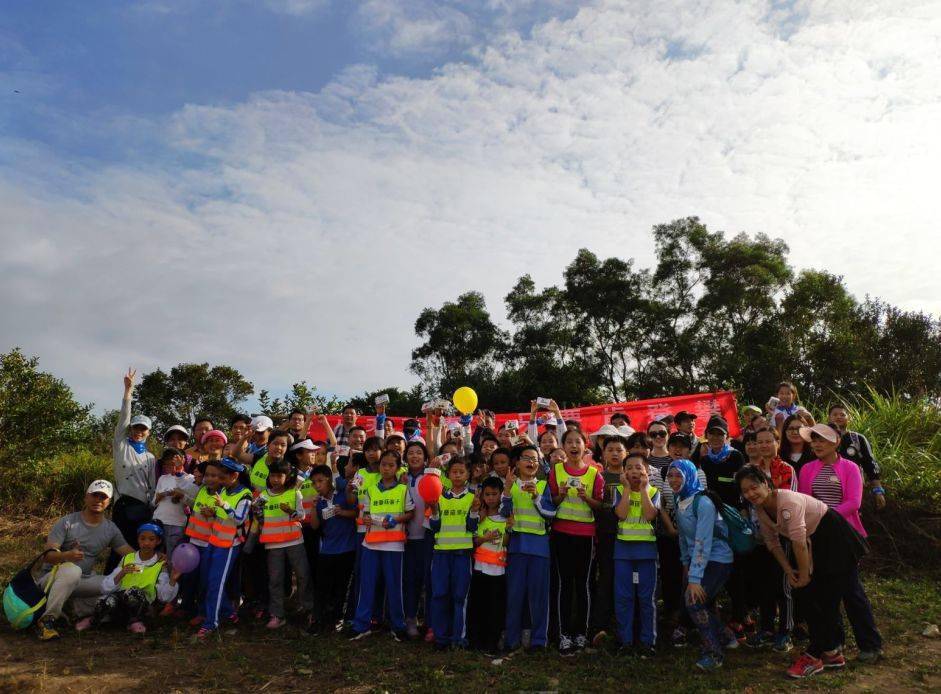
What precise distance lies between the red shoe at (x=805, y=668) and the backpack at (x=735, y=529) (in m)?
0.86

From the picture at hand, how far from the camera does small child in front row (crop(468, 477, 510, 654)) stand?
18.6 ft

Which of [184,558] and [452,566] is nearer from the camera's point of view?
[452,566]

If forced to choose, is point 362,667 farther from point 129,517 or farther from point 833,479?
point 833,479

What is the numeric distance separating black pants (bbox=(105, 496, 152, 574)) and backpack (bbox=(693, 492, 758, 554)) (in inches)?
225

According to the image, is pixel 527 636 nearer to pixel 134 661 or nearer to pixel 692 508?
pixel 692 508

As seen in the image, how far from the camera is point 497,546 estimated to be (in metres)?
5.71

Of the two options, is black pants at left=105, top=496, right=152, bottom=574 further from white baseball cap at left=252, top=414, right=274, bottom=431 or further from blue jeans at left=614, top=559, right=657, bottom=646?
blue jeans at left=614, top=559, right=657, bottom=646

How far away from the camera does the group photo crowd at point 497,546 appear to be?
506cm

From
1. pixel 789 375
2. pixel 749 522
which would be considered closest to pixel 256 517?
pixel 749 522

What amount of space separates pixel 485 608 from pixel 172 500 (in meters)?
3.52

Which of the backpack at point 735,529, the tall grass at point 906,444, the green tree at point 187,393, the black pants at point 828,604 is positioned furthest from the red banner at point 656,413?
the green tree at point 187,393

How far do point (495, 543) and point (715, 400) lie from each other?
870 cm

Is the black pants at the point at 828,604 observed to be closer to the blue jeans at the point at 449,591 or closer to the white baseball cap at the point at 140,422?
the blue jeans at the point at 449,591

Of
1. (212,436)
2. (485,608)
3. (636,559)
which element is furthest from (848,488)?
(212,436)
